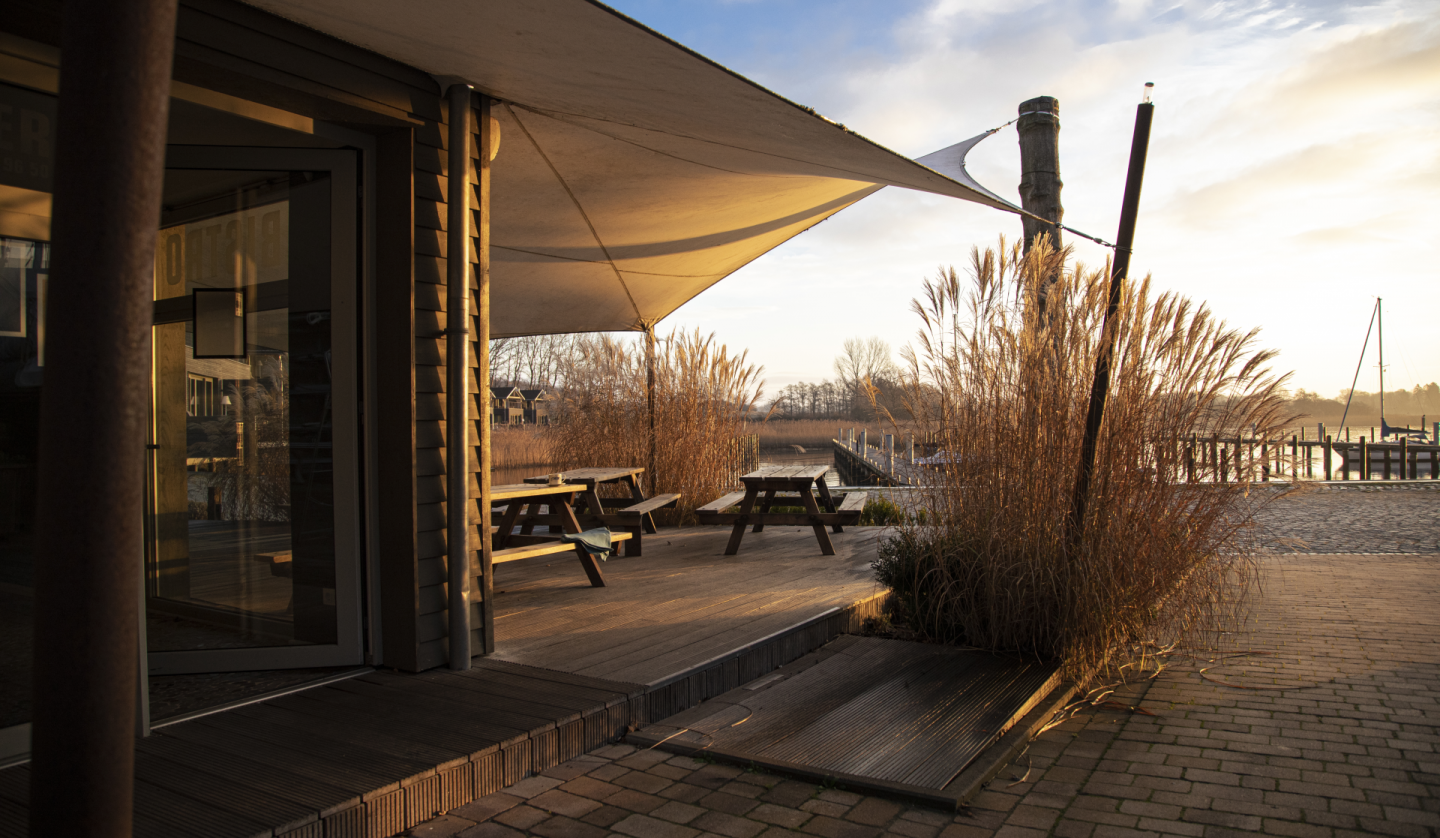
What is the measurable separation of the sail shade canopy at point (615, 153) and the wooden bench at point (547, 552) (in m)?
1.81

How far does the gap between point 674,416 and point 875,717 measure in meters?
5.12

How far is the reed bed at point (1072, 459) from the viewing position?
3.19 m

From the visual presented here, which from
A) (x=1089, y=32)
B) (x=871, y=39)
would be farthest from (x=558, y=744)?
(x=871, y=39)

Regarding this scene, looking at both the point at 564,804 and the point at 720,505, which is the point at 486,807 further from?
the point at 720,505

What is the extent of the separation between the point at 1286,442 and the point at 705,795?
3029mm

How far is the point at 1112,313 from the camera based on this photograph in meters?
3.23

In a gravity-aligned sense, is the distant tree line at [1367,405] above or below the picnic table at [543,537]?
above

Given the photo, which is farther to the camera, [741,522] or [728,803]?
[741,522]

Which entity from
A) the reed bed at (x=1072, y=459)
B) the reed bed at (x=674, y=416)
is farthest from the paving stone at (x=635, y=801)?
the reed bed at (x=674, y=416)

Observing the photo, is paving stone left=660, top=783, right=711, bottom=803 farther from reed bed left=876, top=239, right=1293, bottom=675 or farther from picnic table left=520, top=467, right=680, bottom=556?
picnic table left=520, top=467, right=680, bottom=556

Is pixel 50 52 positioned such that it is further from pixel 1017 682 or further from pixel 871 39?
pixel 871 39

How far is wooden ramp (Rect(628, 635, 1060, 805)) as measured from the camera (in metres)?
2.32

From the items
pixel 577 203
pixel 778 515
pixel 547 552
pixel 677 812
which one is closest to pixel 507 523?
pixel 547 552

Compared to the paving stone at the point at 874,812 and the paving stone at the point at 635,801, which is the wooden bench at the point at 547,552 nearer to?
the paving stone at the point at 635,801
